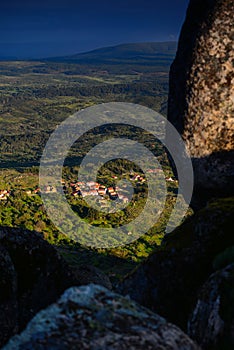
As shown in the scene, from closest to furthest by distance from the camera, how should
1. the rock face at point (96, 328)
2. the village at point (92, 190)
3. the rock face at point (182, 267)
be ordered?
the rock face at point (96, 328)
the rock face at point (182, 267)
the village at point (92, 190)

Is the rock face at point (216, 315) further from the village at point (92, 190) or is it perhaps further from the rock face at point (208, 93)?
the village at point (92, 190)

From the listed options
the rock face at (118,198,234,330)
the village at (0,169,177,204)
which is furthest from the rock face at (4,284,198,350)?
the village at (0,169,177,204)

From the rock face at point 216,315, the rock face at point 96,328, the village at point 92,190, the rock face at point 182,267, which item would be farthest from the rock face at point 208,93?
the village at point 92,190

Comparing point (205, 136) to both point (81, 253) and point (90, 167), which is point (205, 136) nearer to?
point (81, 253)

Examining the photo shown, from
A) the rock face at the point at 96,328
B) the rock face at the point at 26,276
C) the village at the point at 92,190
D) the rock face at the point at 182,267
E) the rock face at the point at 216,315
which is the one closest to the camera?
the rock face at the point at 96,328

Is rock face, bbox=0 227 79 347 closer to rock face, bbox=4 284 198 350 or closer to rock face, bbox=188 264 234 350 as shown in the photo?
rock face, bbox=4 284 198 350

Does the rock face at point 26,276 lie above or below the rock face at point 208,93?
below

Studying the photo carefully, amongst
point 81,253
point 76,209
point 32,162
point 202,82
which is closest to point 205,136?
point 202,82
